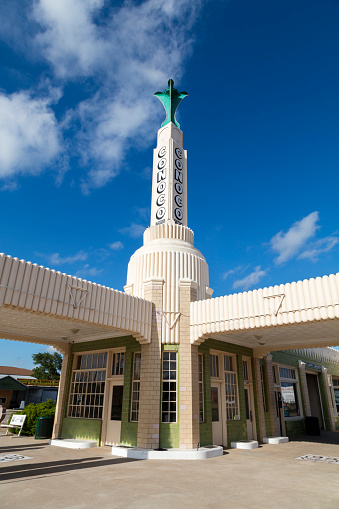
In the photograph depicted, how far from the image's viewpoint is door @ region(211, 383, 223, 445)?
1274 centimetres

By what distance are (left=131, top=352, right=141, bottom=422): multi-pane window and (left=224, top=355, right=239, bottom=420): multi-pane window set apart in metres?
3.79

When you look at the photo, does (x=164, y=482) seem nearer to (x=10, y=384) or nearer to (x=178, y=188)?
(x=178, y=188)

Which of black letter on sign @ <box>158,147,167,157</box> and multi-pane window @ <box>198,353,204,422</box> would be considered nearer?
multi-pane window @ <box>198,353,204,422</box>

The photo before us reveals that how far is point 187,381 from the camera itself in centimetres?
1147

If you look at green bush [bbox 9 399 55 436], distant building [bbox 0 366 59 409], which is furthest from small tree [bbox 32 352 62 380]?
green bush [bbox 9 399 55 436]

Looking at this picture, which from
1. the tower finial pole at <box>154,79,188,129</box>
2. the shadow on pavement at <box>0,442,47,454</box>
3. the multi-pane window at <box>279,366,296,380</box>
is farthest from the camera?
the tower finial pole at <box>154,79,188,129</box>

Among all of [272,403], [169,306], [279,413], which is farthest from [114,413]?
[279,413]

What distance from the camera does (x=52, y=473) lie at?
7.97 m

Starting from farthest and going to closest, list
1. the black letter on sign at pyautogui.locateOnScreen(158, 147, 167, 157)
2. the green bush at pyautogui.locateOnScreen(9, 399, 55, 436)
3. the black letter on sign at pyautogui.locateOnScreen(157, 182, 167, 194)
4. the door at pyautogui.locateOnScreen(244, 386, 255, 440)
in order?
the black letter on sign at pyautogui.locateOnScreen(158, 147, 167, 157)
the black letter on sign at pyautogui.locateOnScreen(157, 182, 167, 194)
the green bush at pyautogui.locateOnScreen(9, 399, 55, 436)
the door at pyautogui.locateOnScreen(244, 386, 255, 440)

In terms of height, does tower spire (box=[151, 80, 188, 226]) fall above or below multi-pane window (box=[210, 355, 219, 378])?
above

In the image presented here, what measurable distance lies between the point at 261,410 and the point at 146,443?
6162mm

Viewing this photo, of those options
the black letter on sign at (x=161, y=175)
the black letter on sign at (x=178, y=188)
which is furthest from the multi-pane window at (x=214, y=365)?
the black letter on sign at (x=161, y=175)

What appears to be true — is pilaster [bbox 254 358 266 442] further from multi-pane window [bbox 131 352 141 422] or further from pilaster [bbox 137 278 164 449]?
multi-pane window [bbox 131 352 141 422]

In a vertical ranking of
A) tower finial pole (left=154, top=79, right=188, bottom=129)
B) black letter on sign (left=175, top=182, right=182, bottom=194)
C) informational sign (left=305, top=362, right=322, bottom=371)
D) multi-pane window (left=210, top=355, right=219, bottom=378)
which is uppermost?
tower finial pole (left=154, top=79, right=188, bottom=129)
